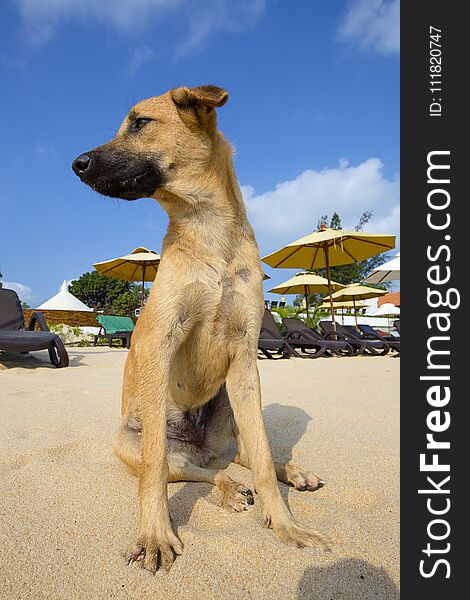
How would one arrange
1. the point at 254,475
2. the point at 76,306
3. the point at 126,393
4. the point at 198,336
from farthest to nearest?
1. the point at 76,306
2. the point at 126,393
3. the point at 198,336
4. the point at 254,475

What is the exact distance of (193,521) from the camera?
1744 mm

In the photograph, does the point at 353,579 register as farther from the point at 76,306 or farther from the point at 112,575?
the point at 76,306

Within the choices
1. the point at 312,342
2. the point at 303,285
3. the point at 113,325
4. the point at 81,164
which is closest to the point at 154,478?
the point at 81,164

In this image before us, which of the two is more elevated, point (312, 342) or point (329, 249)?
point (329, 249)

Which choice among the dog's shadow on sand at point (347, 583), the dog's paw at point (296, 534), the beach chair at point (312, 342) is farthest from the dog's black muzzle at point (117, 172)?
the beach chair at point (312, 342)

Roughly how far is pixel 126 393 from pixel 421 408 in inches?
64.7

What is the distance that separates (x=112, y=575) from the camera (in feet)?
4.39

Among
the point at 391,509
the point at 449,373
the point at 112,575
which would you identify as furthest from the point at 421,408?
the point at 112,575

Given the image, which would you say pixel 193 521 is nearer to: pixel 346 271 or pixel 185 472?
pixel 185 472

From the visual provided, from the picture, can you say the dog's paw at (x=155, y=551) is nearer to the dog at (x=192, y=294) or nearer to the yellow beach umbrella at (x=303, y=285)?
the dog at (x=192, y=294)

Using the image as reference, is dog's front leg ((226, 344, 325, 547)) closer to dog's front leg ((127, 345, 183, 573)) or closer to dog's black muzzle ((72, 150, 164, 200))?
dog's front leg ((127, 345, 183, 573))

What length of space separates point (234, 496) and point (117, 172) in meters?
1.72

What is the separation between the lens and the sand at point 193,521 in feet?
4.25

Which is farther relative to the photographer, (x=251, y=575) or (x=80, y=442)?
(x=80, y=442)
